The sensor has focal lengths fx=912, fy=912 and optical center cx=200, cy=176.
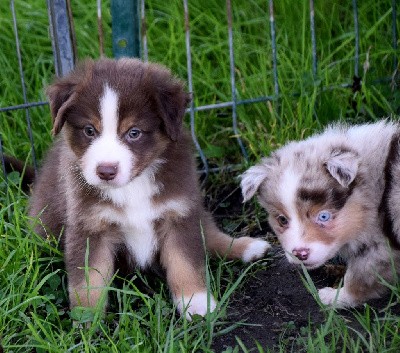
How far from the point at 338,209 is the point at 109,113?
1.17 meters

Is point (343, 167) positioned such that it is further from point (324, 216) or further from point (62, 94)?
point (62, 94)

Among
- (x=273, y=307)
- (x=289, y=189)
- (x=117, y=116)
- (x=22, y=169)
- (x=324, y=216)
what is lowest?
(x=273, y=307)

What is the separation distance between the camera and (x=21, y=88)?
6.11 meters

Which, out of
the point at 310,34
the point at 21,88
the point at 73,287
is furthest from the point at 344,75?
the point at 73,287

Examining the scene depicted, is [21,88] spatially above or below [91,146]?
below

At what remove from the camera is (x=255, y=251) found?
4.80 meters

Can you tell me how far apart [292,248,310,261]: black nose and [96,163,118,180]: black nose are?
3.05 feet

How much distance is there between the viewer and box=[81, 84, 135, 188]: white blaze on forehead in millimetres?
4004

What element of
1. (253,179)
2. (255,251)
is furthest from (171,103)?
(255,251)

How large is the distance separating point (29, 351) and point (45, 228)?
0.82 meters

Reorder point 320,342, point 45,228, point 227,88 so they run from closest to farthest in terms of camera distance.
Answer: point 320,342, point 45,228, point 227,88

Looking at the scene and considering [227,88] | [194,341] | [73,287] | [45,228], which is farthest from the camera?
[227,88]

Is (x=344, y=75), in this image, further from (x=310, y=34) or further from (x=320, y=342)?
(x=320, y=342)

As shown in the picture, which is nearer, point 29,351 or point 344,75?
point 29,351
